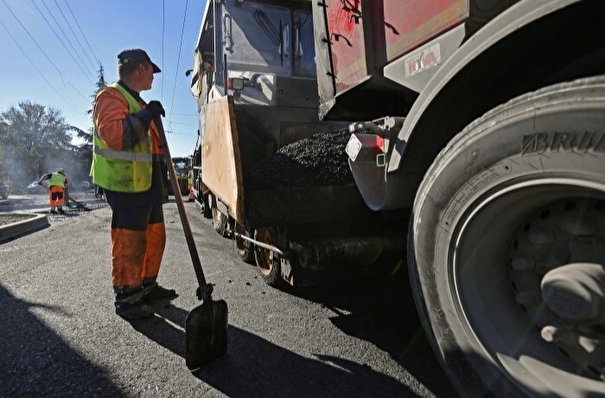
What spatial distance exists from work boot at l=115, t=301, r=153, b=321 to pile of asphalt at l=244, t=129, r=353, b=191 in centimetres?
133

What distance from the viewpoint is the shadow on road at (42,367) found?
173 centimetres

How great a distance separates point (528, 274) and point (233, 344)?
5.82ft

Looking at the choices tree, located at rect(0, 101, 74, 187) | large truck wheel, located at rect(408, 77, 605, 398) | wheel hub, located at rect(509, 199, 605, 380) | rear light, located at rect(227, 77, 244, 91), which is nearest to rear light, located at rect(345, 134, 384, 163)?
large truck wheel, located at rect(408, 77, 605, 398)

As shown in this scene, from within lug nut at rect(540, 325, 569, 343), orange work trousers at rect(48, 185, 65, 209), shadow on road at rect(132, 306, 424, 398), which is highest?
orange work trousers at rect(48, 185, 65, 209)

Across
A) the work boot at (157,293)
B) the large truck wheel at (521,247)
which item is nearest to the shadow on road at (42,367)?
the work boot at (157,293)

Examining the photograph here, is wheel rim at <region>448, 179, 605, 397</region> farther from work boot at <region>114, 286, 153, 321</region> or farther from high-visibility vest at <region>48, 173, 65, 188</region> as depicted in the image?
high-visibility vest at <region>48, 173, 65, 188</region>

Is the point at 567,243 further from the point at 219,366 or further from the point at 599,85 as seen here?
the point at 219,366

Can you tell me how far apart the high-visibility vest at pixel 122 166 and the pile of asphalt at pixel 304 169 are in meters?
0.95

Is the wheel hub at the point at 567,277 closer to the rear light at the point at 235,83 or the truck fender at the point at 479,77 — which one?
the truck fender at the point at 479,77

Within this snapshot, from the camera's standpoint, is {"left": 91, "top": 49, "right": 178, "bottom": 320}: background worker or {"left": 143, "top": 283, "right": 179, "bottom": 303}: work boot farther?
{"left": 143, "top": 283, "right": 179, "bottom": 303}: work boot

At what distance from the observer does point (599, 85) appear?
0.83 m

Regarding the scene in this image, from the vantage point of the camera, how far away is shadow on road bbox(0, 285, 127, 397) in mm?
1729

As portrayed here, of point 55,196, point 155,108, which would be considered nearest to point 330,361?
point 155,108

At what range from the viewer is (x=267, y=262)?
3320mm
